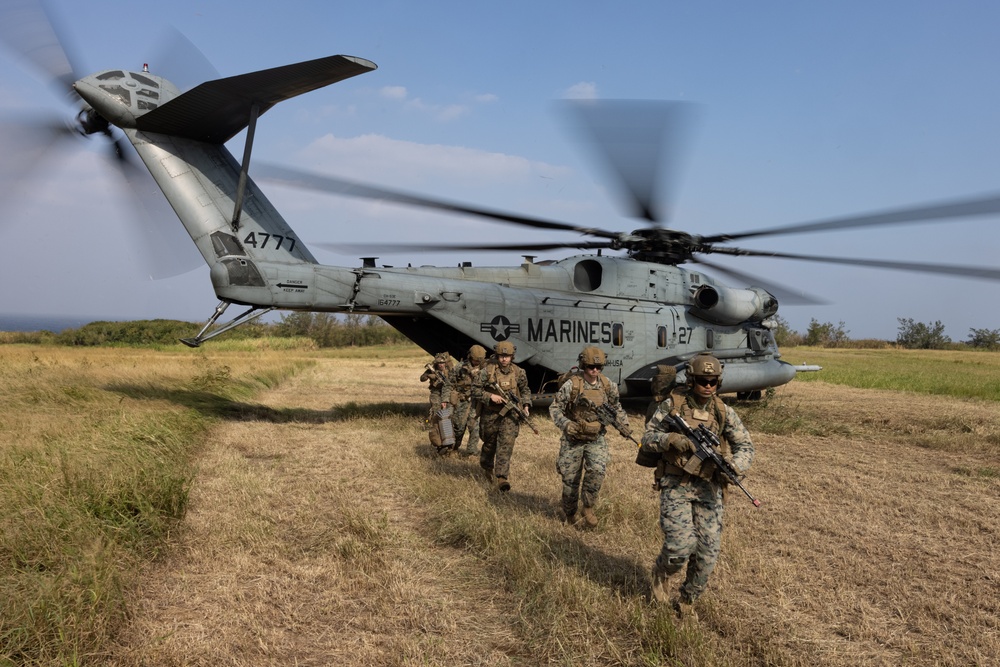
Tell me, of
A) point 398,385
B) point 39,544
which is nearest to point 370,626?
point 39,544

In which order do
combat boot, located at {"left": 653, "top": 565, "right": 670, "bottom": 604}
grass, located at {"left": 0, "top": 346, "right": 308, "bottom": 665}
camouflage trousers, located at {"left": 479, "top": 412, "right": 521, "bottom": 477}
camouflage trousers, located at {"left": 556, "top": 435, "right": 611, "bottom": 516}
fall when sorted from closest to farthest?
grass, located at {"left": 0, "top": 346, "right": 308, "bottom": 665}, combat boot, located at {"left": 653, "top": 565, "right": 670, "bottom": 604}, camouflage trousers, located at {"left": 556, "top": 435, "right": 611, "bottom": 516}, camouflage trousers, located at {"left": 479, "top": 412, "right": 521, "bottom": 477}

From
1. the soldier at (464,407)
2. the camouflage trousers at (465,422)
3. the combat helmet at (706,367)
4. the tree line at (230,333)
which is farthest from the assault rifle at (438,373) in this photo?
the tree line at (230,333)

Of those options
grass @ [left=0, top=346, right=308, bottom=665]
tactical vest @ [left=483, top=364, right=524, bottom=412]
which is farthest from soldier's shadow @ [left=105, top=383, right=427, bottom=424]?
tactical vest @ [left=483, top=364, right=524, bottom=412]

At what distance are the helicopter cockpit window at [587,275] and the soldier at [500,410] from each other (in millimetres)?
5583

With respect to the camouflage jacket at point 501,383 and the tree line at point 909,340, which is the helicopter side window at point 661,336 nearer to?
the camouflage jacket at point 501,383

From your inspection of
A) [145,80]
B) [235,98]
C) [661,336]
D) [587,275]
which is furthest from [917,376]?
[145,80]

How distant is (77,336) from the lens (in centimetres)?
3559

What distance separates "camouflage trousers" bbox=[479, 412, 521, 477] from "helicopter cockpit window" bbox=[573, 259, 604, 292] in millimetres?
6049

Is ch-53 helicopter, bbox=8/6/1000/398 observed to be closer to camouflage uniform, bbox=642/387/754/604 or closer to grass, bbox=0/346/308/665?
grass, bbox=0/346/308/665

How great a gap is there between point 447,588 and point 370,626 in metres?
0.75

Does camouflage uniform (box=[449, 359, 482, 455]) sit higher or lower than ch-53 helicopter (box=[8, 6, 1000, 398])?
lower

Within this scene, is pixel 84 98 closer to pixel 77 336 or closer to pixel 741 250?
pixel 741 250

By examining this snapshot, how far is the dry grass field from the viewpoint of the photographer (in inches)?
141

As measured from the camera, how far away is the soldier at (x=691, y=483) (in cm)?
400
